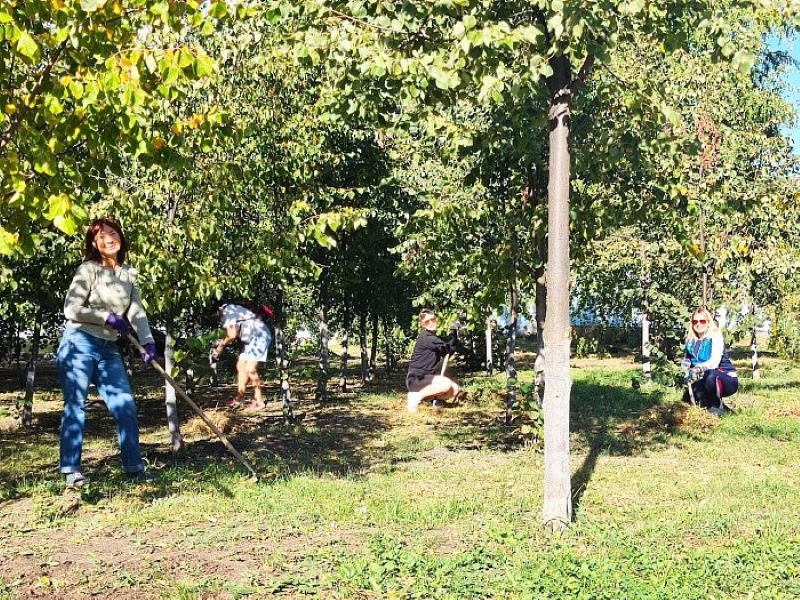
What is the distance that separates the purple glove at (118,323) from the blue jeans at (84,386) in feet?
0.57

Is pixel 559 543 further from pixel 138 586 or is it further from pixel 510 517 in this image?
pixel 138 586

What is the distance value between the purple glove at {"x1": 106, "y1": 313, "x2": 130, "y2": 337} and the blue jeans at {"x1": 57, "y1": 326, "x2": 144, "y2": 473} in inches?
6.9

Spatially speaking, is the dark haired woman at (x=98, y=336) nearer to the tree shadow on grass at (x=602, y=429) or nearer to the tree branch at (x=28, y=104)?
the tree branch at (x=28, y=104)

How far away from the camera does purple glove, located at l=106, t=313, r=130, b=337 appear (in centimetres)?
649

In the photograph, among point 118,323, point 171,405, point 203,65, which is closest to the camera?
point 203,65

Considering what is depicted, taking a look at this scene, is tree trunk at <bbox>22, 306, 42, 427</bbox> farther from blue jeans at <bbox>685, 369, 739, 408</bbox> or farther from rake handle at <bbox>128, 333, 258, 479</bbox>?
blue jeans at <bbox>685, 369, 739, 408</bbox>

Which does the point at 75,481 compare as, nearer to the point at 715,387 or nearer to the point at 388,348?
the point at 715,387

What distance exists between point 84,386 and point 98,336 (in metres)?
0.41

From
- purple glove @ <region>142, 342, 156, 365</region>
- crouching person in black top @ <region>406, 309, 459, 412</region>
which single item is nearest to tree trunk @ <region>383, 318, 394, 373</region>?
crouching person in black top @ <region>406, 309, 459, 412</region>

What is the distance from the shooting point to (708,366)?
11.2 meters

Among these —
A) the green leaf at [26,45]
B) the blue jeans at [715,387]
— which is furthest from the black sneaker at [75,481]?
the blue jeans at [715,387]

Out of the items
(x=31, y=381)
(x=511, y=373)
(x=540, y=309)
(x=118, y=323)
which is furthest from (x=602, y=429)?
(x=31, y=381)

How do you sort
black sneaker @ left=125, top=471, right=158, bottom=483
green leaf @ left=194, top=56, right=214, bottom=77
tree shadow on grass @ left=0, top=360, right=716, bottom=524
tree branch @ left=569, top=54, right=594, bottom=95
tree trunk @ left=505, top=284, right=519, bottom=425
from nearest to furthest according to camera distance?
green leaf @ left=194, top=56, right=214, bottom=77 → tree branch @ left=569, top=54, right=594, bottom=95 → black sneaker @ left=125, top=471, right=158, bottom=483 → tree shadow on grass @ left=0, top=360, right=716, bottom=524 → tree trunk @ left=505, top=284, right=519, bottom=425

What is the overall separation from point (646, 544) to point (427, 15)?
373cm
